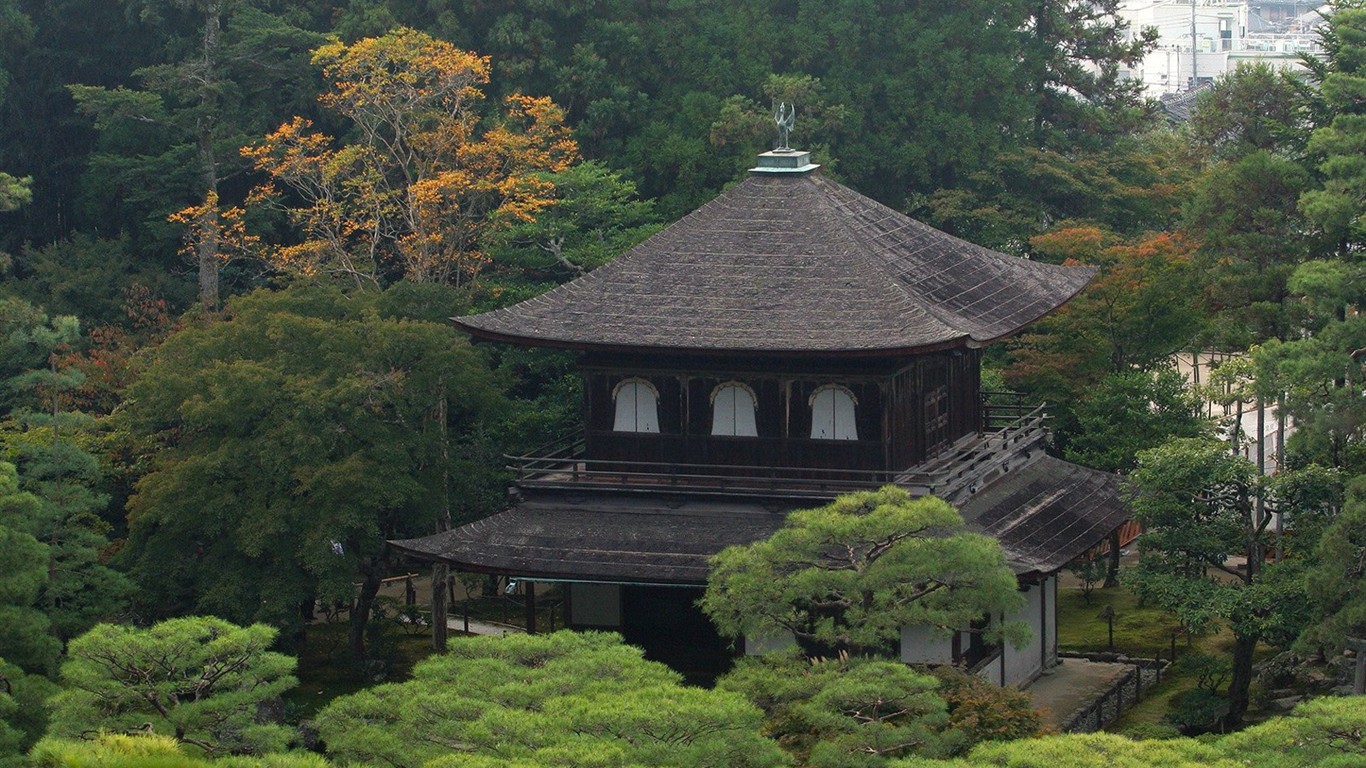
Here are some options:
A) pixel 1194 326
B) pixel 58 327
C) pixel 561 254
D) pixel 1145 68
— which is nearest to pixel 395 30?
pixel 561 254

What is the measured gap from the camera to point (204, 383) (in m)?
40.6

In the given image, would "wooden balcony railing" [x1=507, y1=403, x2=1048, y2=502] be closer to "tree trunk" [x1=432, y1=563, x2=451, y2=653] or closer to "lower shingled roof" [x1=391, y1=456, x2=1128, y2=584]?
"lower shingled roof" [x1=391, y1=456, x2=1128, y2=584]

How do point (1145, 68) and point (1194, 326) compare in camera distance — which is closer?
point (1194, 326)

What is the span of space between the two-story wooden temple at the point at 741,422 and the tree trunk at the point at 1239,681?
3128 mm

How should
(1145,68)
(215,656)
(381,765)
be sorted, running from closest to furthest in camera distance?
(381,765), (215,656), (1145,68)

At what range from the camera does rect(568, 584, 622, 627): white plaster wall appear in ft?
123

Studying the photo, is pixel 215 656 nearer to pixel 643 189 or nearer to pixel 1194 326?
pixel 1194 326

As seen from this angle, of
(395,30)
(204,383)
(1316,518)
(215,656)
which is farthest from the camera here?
(395,30)

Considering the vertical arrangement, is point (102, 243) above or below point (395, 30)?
below

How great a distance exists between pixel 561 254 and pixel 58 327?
1264 centimetres

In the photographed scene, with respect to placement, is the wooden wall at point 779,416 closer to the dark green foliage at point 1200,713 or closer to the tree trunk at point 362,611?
the tree trunk at point 362,611

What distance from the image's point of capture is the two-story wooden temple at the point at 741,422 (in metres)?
36.2

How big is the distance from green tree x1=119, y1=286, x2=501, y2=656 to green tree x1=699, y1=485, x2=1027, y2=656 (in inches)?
375

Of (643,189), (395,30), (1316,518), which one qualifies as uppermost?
(395,30)
